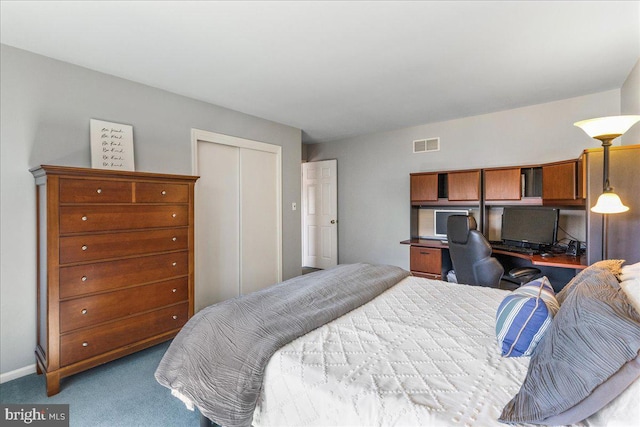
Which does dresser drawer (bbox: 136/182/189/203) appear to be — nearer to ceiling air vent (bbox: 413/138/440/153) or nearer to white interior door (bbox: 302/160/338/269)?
white interior door (bbox: 302/160/338/269)

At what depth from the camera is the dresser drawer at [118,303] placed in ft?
6.80

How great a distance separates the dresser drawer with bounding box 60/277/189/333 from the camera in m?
2.07

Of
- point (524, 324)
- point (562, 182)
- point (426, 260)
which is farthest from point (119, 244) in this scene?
point (562, 182)

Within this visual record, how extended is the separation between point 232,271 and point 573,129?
429 centimetres

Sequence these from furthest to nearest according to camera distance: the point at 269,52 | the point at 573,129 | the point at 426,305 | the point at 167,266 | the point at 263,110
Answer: the point at 263,110, the point at 573,129, the point at 167,266, the point at 269,52, the point at 426,305

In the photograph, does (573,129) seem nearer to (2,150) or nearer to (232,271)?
(232,271)

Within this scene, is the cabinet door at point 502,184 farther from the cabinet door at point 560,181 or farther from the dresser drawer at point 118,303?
the dresser drawer at point 118,303

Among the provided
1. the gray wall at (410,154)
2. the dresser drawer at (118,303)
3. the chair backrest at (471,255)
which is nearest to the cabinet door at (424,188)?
the gray wall at (410,154)

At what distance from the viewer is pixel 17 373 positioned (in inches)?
87.2

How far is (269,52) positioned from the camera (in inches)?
90.4

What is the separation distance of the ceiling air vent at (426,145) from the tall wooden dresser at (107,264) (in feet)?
10.7

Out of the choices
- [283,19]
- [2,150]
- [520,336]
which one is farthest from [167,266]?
[520,336]

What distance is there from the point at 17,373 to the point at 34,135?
5.87 ft

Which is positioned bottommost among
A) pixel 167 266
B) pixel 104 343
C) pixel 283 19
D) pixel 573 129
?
pixel 104 343
